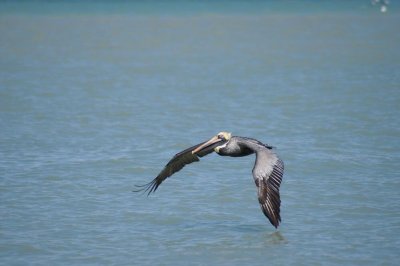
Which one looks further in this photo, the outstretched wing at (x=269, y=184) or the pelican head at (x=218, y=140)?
the pelican head at (x=218, y=140)

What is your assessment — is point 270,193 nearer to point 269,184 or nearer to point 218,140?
point 269,184

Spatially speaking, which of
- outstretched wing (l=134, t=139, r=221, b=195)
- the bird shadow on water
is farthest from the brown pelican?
the bird shadow on water

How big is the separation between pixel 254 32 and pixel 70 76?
24108 millimetres

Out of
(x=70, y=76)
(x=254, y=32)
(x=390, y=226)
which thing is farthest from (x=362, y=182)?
(x=254, y=32)

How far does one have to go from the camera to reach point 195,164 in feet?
50.0

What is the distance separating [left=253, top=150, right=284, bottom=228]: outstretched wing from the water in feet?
1.78

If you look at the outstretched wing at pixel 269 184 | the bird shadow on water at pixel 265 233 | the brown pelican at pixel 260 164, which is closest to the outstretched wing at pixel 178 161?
the brown pelican at pixel 260 164

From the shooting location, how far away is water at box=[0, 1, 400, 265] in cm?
1079

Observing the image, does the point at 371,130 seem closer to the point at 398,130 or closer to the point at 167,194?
the point at 398,130

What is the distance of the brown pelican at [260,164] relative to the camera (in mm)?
10023

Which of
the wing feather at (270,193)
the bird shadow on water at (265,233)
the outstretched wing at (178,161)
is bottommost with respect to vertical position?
the bird shadow on water at (265,233)

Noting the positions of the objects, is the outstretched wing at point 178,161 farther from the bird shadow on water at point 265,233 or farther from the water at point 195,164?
the bird shadow on water at point 265,233

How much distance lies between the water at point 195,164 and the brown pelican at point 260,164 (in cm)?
58

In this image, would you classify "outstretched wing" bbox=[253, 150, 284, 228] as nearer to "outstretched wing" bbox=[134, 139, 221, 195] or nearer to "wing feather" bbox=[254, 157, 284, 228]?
"wing feather" bbox=[254, 157, 284, 228]
